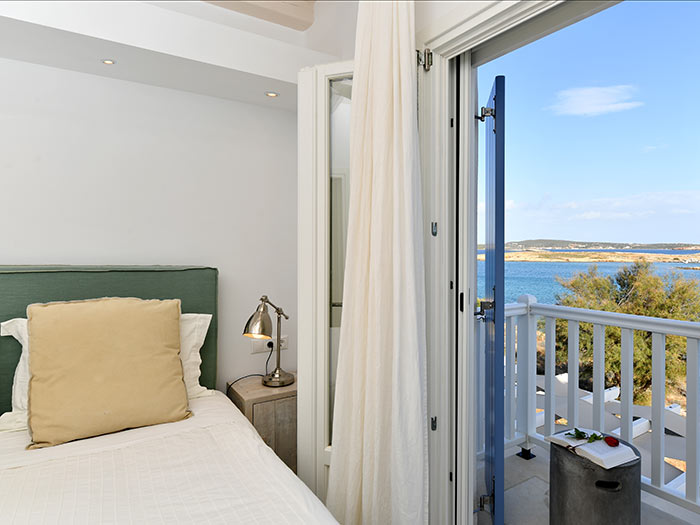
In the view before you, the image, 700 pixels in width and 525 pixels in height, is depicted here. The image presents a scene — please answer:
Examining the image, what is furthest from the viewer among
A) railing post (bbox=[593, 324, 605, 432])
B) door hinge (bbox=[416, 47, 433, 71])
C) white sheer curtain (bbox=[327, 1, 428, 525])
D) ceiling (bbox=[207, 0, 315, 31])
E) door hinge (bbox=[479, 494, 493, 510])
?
railing post (bbox=[593, 324, 605, 432])

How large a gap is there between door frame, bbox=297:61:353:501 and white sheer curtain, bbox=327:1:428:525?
172 millimetres

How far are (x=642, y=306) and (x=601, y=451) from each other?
1.43 meters

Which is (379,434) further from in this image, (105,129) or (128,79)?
(128,79)

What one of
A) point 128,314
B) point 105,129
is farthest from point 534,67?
point 128,314

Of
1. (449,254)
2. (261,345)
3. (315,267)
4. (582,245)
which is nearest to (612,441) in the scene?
(449,254)

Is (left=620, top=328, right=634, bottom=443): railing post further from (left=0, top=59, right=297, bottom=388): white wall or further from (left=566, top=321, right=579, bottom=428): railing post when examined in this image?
(left=0, top=59, right=297, bottom=388): white wall

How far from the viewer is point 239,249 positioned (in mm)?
2305

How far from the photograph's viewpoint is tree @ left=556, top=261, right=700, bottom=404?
2.47 meters

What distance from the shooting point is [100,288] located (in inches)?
73.1

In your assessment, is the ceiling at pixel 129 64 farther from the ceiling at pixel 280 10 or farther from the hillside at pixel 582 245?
the hillside at pixel 582 245

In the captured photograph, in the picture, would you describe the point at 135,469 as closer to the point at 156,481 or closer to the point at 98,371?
the point at 156,481

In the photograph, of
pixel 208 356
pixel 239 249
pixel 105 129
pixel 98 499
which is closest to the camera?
pixel 98 499

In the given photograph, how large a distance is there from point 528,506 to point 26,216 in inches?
114

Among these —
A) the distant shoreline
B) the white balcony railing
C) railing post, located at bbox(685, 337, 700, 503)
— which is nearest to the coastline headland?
the distant shoreline
